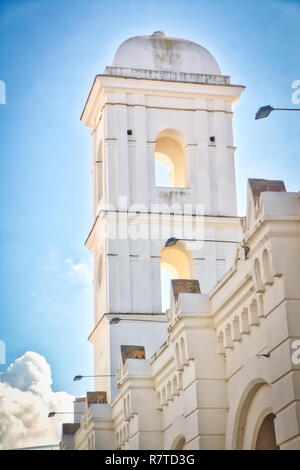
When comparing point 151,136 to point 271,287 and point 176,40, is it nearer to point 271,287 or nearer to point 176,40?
point 176,40

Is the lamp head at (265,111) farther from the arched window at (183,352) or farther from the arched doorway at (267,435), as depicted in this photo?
the arched window at (183,352)

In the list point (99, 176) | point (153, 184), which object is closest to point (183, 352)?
point (153, 184)

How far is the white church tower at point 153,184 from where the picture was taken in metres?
39.9

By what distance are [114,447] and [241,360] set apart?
1243cm

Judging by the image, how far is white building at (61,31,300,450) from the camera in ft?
71.1

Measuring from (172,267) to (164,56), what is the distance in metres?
9.75

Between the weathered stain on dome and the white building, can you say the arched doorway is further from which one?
the weathered stain on dome

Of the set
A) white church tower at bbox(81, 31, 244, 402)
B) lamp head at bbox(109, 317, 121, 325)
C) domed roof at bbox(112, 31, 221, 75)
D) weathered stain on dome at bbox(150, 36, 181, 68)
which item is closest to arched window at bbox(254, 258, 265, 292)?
lamp head at bbox(109, 317, 121, 325)

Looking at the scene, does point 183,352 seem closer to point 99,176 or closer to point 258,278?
point 258,278

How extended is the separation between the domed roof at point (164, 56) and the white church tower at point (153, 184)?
0.15 feet

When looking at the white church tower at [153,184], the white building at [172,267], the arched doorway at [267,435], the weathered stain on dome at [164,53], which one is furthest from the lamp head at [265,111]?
the weathered stain on dome at [164,53]

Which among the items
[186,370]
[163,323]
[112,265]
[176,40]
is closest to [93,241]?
[112,265]

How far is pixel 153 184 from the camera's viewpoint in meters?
42.1

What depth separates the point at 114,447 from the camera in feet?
108
